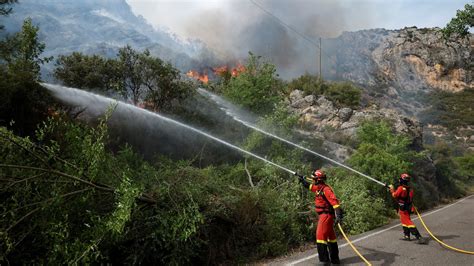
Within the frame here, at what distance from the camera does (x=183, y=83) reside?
18188 millimetres

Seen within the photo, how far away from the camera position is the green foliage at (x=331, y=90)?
3675 cm

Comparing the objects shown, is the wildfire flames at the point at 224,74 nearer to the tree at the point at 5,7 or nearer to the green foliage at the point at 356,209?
the green foliage at the point at 356,209

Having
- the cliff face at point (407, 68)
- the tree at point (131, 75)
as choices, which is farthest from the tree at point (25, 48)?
the cliff face at point (407, 68)

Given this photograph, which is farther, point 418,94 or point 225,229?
point 418,94

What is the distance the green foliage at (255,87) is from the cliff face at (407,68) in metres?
69.0

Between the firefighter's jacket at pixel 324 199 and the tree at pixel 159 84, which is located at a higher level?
the tree at pixel 159 84

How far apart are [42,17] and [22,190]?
76541mm

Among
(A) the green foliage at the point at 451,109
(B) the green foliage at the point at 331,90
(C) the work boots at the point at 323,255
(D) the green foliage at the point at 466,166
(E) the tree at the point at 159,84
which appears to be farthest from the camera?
(A) the green foliage at the point at 451,109

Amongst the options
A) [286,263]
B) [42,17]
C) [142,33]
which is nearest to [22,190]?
[286,263]

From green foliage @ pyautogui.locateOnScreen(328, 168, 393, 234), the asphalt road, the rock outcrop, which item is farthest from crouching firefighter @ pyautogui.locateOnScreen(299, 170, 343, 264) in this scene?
the rock outcrop

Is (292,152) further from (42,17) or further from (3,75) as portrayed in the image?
(42,17)

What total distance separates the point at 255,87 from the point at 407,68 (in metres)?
91.7

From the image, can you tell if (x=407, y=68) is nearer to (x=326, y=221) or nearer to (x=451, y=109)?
(x=451, y=109)

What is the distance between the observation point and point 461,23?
36.4 ft
